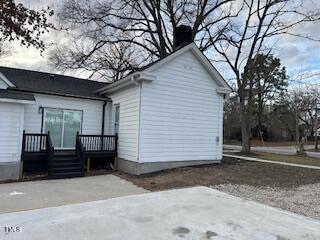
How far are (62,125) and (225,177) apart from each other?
296 inches

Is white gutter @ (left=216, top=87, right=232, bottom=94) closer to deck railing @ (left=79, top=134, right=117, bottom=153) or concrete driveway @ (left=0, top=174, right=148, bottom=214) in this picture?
deck railing @ (left=79, top=134, right=117, bottom=153)

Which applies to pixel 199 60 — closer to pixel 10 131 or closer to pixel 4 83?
pixel 4 83

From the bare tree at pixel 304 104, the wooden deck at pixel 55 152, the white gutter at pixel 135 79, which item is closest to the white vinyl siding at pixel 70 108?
the wooden deck at pixel 55 152

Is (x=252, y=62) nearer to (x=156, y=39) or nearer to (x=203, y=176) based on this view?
(x=156, y=39)

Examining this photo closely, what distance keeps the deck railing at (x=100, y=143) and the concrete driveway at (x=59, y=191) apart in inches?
84.5

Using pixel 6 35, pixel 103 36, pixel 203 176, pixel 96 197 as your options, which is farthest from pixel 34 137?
pixel 103 36

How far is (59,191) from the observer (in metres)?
8.87

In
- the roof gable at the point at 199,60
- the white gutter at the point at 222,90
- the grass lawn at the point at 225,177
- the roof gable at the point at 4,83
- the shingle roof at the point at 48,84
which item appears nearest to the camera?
the grass lawn at the point at 225,177

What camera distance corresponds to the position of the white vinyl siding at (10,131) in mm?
10930

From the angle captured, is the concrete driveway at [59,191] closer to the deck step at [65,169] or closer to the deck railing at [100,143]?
the deck step at [65,169]

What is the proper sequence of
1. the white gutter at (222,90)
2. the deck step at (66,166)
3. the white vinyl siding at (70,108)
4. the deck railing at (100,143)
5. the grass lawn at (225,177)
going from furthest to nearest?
the white gutter at (222,90) < the deck railing at (100,143) < the white vinyl siding at (70,108) < the deck step at (66,166) < the grass lawn at (225,177)

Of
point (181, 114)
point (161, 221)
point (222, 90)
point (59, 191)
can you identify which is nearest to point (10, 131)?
point (59, 191)

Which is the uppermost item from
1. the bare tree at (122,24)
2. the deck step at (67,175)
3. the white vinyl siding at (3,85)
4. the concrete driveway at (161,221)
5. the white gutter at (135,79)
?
the bare tree at (122,24)

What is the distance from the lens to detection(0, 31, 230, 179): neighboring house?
11.4 metres
